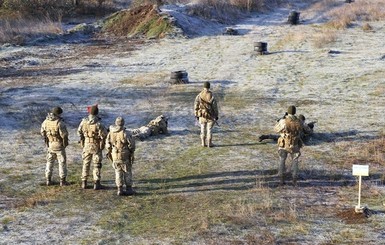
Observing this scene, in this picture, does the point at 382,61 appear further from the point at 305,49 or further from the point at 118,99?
the point at 118,99

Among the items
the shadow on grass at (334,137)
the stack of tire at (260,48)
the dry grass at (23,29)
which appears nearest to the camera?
the shadow on grass at (334,137)

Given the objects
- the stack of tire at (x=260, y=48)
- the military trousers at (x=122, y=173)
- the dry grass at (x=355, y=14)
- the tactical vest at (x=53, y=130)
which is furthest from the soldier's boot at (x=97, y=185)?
the dry grass at (x=355, y=14)

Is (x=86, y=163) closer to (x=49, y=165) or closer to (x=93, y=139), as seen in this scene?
(x=93, y=139)

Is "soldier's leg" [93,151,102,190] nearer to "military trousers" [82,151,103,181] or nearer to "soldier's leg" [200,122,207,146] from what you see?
"military trousers" [82,151,103,181]

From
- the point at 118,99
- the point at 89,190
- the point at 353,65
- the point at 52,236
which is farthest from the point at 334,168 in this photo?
the point at 353,65

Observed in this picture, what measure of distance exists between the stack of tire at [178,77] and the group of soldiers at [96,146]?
11445 millimetres

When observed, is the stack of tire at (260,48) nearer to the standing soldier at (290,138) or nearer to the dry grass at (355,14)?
the dry grass at (355,14)

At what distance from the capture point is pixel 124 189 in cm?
1250

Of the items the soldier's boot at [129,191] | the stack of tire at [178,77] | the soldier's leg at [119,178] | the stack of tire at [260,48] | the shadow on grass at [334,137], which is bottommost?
the soldier's boot at [129,191]

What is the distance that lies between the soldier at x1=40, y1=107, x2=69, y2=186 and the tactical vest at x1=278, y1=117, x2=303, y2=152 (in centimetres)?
492

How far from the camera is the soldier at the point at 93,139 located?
40.5ft

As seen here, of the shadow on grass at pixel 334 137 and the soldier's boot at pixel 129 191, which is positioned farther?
the shadow on grass at pixel 334 137

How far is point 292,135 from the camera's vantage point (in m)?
12.8

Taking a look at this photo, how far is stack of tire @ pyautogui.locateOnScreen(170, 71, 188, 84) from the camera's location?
78.0 ft
